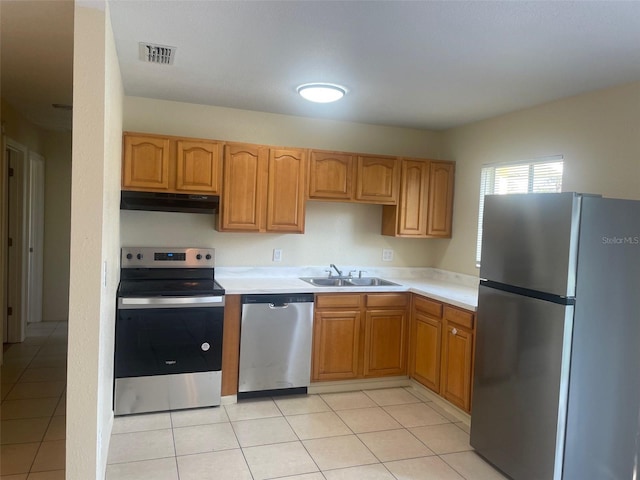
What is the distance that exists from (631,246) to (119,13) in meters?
2.81

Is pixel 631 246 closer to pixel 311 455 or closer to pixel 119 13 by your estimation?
pixel 311 455

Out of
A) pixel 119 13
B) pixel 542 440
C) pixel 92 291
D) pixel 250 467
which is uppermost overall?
pixel 119 13

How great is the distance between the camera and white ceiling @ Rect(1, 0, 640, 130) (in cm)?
213

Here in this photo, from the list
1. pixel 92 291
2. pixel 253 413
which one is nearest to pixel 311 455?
pixel 253 413

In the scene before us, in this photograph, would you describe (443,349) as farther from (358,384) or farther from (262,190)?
(262,190)

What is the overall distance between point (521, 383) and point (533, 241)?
79 cm

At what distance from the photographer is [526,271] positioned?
2.59 meters

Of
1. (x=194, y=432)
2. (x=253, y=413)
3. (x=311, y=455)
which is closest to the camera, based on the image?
(x=311, y=455)

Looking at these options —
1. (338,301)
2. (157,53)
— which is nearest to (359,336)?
(338,301)

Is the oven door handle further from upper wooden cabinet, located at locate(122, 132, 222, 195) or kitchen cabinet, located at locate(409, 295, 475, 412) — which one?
kitchen cabinet, located at locate(409, 295, 475, 412)

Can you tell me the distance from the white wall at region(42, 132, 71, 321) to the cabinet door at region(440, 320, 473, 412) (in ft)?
15.4

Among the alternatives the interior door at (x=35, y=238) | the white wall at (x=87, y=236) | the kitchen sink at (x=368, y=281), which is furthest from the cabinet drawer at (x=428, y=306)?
the interior door at (x=35, y=238)

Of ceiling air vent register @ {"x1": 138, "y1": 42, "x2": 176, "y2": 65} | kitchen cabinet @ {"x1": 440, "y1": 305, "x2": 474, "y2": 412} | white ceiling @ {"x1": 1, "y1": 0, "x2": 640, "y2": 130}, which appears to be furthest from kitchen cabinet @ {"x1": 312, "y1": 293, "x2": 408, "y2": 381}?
ceiling air vent register @ {"x1": 138, "y1": 42, "x2": 176, "y2": 65}

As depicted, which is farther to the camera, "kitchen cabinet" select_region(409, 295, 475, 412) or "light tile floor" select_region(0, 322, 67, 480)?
"kitchen cabinet" select_region(409, 295, 475, 412)
